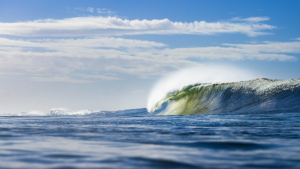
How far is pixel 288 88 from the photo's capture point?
17016 mm

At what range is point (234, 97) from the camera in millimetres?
18656

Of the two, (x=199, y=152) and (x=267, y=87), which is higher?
(x=267, y=87)

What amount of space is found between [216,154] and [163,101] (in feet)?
70.2

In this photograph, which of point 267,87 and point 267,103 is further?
point 267,87

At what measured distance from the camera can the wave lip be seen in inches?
628

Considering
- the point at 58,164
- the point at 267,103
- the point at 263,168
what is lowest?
the point at 263,168

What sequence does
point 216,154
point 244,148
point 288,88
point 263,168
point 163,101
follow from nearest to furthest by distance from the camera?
point 263,168
point 216,154
point 244,148
point 288,88
point 163,101

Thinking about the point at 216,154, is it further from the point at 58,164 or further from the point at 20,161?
the point at 20,161

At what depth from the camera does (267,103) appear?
15.8 m

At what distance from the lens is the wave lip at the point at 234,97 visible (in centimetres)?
1596

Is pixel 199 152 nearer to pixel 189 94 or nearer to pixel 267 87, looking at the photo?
pixel 267 87

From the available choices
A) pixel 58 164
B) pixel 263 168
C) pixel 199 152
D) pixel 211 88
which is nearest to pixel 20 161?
pixel 58 164

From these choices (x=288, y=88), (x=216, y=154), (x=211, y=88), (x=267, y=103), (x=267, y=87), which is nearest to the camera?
(x=216, y=154)

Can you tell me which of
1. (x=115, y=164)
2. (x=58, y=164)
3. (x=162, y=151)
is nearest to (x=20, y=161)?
(x=58, y=164)
